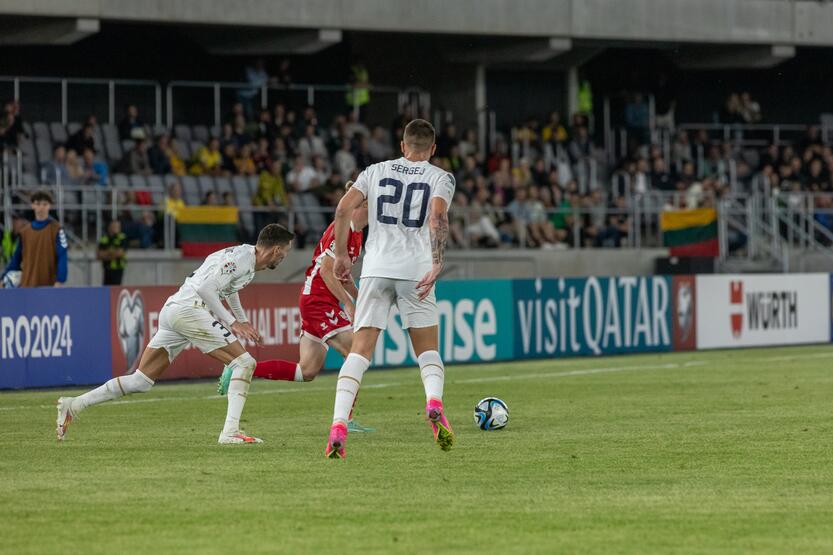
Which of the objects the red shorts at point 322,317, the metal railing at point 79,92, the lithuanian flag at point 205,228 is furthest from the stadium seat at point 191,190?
the red shorts at point 322,317

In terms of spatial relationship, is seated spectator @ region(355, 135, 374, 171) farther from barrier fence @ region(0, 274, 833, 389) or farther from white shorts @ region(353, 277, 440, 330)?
white shorts @ region(353, 277, 440, 330)

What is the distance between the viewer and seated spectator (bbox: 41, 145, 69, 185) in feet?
91.9

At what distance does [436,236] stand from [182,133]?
21.7 metres

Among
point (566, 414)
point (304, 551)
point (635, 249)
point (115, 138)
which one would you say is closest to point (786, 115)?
point (635, 249)

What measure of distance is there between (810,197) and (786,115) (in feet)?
32.6

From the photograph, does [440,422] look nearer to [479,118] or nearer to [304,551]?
[304,551]

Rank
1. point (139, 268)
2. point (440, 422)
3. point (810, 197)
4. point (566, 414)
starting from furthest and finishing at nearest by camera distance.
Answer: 1. point (810, 197)
2. point (139, 268)
3. point (566, 414)
4. point (440, 422)

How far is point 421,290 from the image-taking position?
11219 mm

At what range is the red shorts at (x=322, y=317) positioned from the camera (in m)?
14.1

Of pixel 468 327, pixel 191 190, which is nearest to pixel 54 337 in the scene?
pixel 468 327

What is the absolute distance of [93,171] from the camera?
2856cm

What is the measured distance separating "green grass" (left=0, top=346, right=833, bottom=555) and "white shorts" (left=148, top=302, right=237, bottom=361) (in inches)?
30.6

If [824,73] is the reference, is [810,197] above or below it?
below

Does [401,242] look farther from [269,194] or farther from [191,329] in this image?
[269,194]
